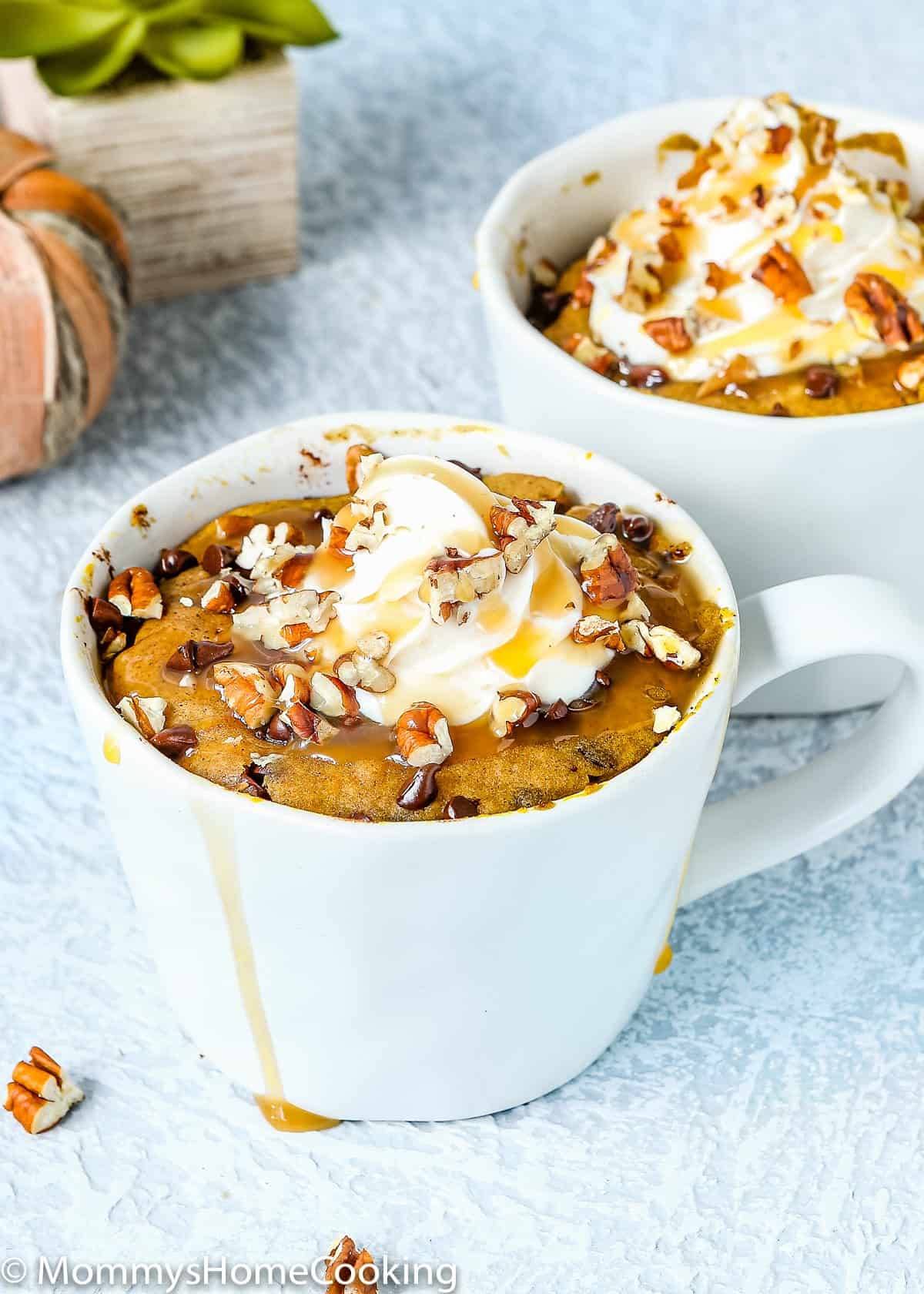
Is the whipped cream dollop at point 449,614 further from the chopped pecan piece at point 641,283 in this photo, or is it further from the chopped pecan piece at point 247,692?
the chopped pecan piece at point 641,283

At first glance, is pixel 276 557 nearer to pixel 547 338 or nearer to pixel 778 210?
pixel 547 338

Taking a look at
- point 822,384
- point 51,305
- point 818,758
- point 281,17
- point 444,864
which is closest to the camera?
point 444,864

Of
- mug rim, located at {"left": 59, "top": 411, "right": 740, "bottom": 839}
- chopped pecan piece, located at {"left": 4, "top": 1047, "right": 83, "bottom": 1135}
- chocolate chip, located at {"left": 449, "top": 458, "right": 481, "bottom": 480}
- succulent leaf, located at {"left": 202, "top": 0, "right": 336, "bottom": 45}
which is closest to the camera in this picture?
mug rim, located at {"left": 59, "top": 411, "right": 740, "bottom": 839}

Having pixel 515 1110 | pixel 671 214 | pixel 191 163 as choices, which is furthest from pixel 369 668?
pixel 191 163

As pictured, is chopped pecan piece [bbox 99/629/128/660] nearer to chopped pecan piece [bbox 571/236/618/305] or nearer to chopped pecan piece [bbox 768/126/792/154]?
chopped pecan piece [bbox 571/236/618/305]

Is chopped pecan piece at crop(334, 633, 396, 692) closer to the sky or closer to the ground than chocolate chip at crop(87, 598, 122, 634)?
closer to the sky

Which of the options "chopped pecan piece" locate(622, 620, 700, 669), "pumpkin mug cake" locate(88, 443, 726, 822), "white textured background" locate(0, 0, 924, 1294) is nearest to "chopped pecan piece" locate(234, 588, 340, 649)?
"pumpkin mug cake" locate(88, 443, 726, 822)

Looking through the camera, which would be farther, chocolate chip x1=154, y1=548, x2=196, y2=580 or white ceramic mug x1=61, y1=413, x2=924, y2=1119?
chocolate chip x1=154, y1=548, x2=196, y2=580
